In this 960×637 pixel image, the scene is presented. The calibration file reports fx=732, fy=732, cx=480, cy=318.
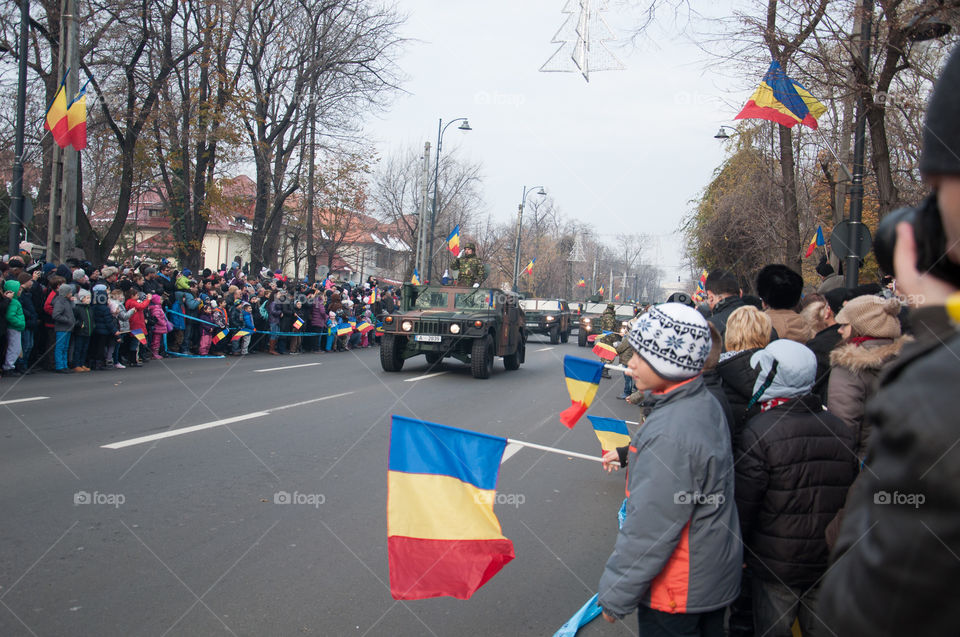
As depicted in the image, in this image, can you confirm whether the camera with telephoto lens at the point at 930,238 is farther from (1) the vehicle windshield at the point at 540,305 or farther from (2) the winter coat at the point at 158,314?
(1) the vehicle windshield at the point at 540,305

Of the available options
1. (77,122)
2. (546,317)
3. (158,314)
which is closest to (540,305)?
(546,317)

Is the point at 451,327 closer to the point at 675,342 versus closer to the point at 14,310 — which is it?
the point at 14,310

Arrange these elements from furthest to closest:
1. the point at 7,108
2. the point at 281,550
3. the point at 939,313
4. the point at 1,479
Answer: the point at 7,108
the point at 1,479
the point at 281,550
the point at 939,313

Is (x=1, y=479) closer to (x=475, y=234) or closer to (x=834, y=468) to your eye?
(x=834, y=468)

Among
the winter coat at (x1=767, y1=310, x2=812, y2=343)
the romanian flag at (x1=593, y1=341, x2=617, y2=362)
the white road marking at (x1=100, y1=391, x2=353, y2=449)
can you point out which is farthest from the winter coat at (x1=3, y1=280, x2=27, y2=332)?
the winter coat at (x1=767, y1=310, x2=812, y2=343)

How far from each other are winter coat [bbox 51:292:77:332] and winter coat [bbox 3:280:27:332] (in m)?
0.65

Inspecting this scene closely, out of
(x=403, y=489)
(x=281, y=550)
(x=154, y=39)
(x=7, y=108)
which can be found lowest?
(x=281, y=550)

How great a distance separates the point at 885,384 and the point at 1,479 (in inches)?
259

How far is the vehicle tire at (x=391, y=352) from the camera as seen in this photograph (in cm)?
1523

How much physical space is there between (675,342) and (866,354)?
1615 millimetres

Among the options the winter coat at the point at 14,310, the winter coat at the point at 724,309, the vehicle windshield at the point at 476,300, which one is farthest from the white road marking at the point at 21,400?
the vehicle windshield at the point at 476,300

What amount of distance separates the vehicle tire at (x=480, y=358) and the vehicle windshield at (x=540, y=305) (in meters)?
15.5

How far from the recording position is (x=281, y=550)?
15.1 ft

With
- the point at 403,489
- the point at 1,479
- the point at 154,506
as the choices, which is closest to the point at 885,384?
the point at 403,489
